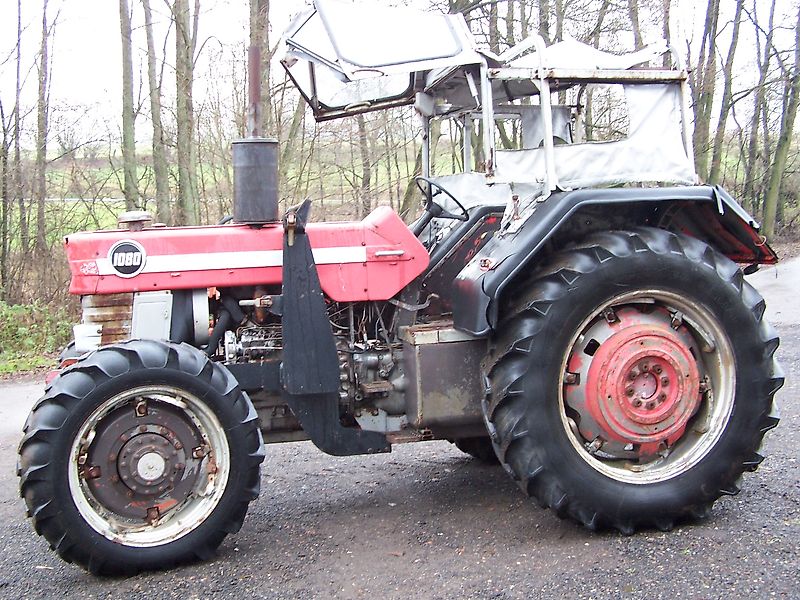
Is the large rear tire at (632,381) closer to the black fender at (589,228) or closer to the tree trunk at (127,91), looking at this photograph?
the black fender at (589,228)

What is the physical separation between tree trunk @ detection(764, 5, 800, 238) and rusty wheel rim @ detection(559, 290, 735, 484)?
1823 centimetres

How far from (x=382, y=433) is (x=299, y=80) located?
2304mm

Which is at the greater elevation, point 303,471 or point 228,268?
point 228,268

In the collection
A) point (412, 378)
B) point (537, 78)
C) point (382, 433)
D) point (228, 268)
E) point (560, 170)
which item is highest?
point (537, 78)

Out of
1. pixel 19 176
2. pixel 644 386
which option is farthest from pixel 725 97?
pixel 644 386

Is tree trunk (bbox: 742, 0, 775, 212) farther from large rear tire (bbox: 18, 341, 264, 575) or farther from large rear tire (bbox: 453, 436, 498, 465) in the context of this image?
large rear tire (bbox: 18, 341, 264, 575)

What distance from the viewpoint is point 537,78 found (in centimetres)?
427

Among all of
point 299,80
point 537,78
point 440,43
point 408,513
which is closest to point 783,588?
point 408,513

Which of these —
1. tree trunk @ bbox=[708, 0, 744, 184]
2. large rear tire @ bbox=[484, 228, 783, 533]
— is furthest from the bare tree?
tree trunk @ bbox=[708, 0, 744, 184]

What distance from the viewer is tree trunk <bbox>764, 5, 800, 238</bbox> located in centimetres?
2098

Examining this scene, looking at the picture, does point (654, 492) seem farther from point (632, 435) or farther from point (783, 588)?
point (783, 588)

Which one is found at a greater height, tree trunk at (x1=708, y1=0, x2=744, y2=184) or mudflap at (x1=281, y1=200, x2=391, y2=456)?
tree trunk at (x1=708, y1=0, x2=744, y2=184)

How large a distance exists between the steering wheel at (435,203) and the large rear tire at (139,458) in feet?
5.48

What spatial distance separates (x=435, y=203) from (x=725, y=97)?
18235 mm
